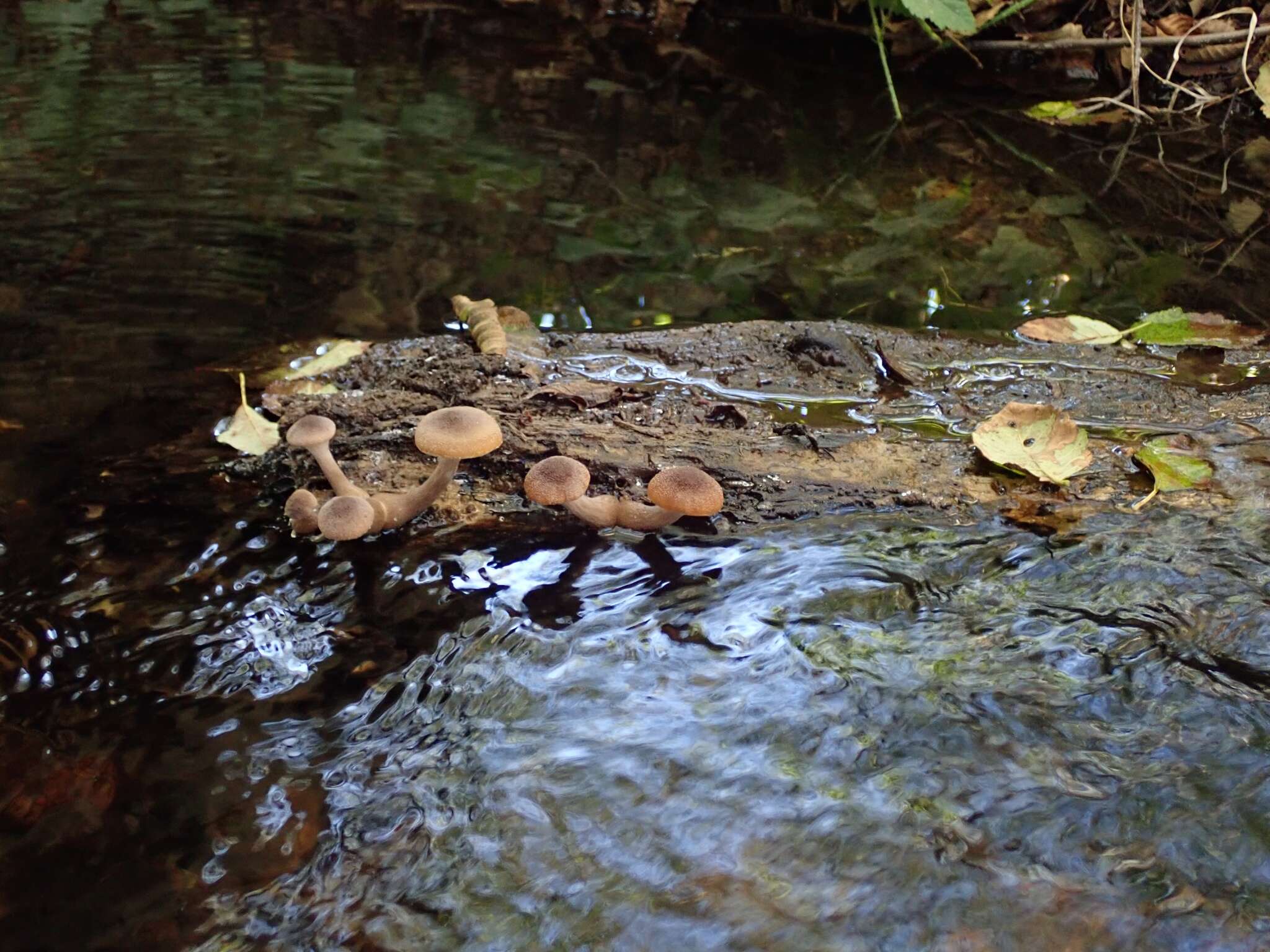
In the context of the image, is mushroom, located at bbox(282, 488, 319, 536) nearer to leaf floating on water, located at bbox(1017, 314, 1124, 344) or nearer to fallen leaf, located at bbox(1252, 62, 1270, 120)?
leaf floating on water, located at bbox(1017, 314, 1124, 344)

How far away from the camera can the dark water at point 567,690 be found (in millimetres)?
1702

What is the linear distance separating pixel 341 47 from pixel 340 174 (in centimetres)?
322

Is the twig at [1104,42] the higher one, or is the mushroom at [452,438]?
the twig at [1104,42]

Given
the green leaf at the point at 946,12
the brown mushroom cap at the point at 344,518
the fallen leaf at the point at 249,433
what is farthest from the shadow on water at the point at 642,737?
the green leaf at the point at 946,12

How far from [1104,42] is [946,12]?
1601 mm

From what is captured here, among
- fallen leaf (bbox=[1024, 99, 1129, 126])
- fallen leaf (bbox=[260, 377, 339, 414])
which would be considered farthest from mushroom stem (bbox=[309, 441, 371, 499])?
fallen leaf (bbox=[1024, 99, 1129, 126])

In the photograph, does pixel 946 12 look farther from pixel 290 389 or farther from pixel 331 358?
pixel 290 389

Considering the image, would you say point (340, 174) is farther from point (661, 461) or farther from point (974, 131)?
point (974, 131)

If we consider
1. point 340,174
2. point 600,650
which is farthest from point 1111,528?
point 340,174

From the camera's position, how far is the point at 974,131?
648cm

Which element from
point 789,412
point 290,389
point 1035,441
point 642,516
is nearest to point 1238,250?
point 1035,441

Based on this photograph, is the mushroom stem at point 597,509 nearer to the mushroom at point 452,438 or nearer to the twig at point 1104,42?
the mushroom at point 452,438

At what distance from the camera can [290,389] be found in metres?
3.19

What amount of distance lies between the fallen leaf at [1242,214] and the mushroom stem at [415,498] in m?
4.09
